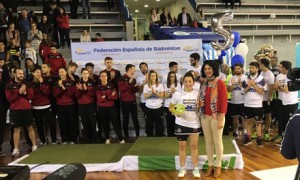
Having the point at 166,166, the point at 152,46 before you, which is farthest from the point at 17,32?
the point at 166,166

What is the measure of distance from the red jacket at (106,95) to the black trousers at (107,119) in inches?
3.3

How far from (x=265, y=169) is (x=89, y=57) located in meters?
3.47

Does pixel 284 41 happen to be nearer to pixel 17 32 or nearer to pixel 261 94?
pixel 261 94

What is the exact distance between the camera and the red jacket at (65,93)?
205 inches

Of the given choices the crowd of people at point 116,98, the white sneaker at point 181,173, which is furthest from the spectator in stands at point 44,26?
the white sneaker at point 181,173

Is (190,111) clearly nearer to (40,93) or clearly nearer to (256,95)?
(256,95)

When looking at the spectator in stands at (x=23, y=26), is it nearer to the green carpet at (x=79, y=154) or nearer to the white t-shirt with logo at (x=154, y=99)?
the green carpet at (x=79, y=154)

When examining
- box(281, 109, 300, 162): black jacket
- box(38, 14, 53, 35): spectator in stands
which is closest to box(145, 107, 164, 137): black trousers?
box(281, 109, 300, 162): black jacket

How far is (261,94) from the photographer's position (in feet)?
16.2

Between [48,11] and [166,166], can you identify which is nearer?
[166,166]

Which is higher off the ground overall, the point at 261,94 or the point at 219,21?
the point at 219,21

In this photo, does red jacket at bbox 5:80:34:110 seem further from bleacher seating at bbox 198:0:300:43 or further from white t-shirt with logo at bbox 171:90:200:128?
bleacher seating at bbox 198:0:300:43

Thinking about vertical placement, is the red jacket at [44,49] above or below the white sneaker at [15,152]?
above

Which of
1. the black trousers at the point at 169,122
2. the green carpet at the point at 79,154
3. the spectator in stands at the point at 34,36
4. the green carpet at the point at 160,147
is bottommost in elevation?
the green carpet at the point at 79,154
